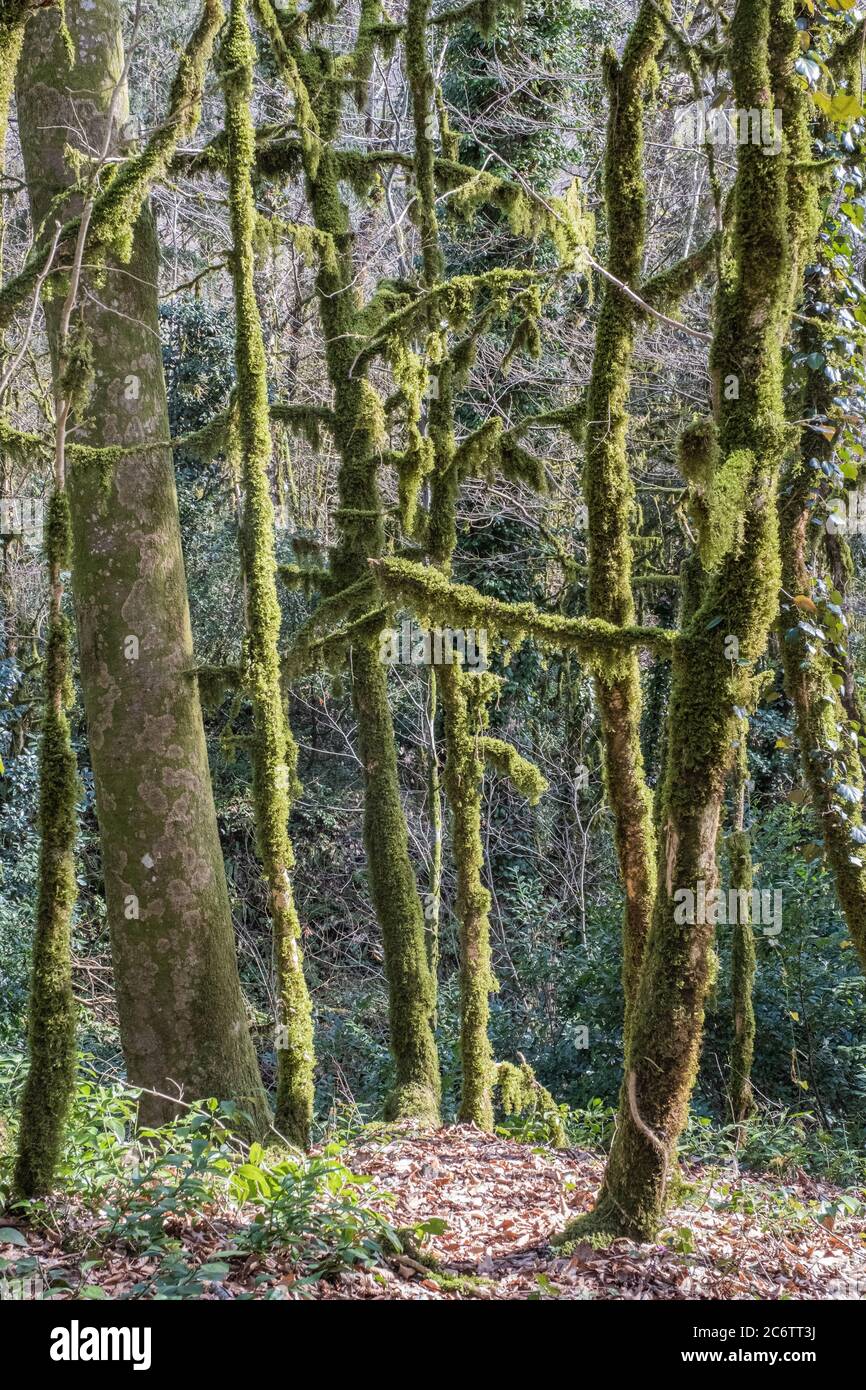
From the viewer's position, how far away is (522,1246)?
4.87 meters

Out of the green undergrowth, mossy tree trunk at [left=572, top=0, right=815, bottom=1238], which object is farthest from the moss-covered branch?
the green undergrowth

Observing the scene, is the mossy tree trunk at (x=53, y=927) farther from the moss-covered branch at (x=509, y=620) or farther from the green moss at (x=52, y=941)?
the moss-covered branch at (x=509, y=620)

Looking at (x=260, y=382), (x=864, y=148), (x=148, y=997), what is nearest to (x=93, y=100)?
(x=260, y=382)

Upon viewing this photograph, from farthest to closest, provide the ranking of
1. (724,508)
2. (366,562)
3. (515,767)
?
(366,562)
(515,767)
(724,508)

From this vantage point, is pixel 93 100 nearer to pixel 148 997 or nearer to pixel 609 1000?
pixel 148 997

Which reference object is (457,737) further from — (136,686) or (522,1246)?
(522,1246)

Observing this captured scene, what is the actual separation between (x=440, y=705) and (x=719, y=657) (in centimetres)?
407

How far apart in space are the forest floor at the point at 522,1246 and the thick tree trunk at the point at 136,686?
3.92 feet

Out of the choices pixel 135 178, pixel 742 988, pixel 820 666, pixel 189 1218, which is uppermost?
pixel 135 178

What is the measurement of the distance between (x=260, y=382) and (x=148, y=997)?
3.45 meters

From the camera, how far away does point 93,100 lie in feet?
21.8

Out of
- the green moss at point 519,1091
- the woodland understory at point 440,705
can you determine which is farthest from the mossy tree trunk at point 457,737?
the green moss at point 519,1091

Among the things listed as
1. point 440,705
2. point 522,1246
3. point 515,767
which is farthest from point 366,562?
point 522,1246

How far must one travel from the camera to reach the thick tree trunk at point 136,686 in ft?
21.2
